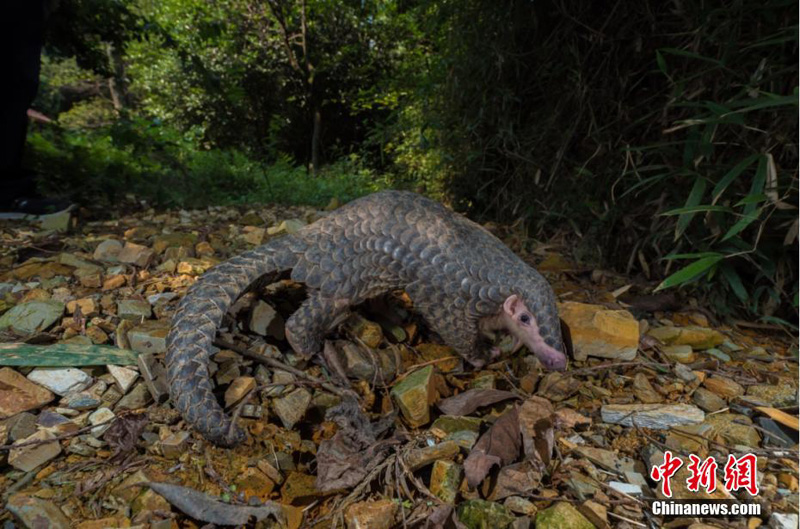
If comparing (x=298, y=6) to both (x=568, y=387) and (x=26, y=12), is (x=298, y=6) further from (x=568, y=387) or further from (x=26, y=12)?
(x=568, y=387)

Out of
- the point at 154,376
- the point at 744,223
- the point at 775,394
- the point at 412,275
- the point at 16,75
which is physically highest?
the point at 16,75

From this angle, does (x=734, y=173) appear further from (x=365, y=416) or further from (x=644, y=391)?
(x=365, y=416)

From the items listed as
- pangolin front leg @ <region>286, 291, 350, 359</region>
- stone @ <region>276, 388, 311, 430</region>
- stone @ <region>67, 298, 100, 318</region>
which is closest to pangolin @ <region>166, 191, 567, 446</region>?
pangolin front leg @ <region>286, 291, 350, 359</region>

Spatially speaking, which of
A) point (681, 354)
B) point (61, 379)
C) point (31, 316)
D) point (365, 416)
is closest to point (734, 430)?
point (681, 354)

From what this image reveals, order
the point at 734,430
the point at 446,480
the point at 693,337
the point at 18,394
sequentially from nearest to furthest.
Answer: the point at 446,480
the point at 18,394
the point at 734,430
the point at 693,337

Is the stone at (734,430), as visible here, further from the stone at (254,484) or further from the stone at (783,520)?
the stone at (254,484)

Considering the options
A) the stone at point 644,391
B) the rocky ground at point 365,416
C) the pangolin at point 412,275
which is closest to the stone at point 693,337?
the rocky ground at point 365,416

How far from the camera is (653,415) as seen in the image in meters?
1.58

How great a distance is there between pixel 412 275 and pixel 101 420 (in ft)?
3.87

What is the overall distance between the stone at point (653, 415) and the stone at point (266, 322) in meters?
1.26

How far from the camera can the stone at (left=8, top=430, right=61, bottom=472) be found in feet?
4.01

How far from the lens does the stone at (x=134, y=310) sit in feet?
6.12

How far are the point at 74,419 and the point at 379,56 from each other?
7537 millimetres

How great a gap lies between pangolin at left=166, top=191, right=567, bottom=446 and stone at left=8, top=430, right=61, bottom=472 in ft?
2.23
